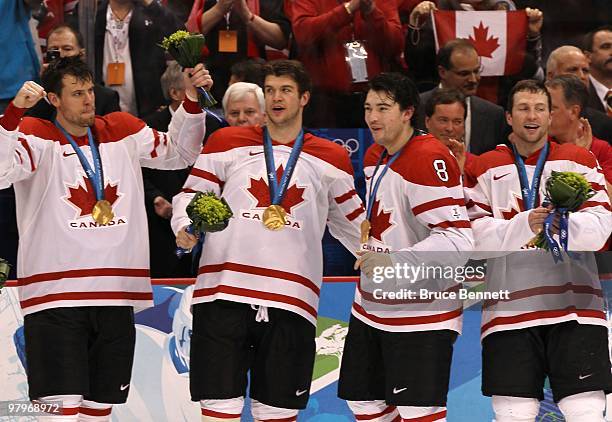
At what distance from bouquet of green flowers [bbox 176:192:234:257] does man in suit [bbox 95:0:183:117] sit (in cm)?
237

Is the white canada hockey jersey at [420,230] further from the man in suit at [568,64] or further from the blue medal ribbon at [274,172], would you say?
the man in suit at [568,64]

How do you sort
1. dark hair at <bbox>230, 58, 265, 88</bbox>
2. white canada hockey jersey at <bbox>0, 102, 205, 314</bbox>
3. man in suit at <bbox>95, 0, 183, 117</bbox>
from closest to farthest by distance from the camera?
white canada hockey jersey at <bbox>0, 102, 205, 314</bbox>
dark hair at <bbox>230, 58, 265, 88</bbox>
man in suit at <bbox>95, 0, 183, 117</bbox>

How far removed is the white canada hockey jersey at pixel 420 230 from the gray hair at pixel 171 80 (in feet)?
6.86

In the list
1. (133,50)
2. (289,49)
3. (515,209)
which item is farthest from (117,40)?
(515,209)

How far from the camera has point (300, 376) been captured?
5.20 metres

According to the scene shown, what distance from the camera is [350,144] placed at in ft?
22.7

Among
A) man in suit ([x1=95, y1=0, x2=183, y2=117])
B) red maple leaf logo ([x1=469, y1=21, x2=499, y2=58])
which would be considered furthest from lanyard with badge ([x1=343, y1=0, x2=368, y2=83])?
man in suit ([x1=95, y1=0, x2=183, y2=117])

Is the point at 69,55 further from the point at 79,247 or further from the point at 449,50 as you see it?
the point at 449,50

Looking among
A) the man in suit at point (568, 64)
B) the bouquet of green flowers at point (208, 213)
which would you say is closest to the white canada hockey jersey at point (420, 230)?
the bouquet of green flowers at point (208, 213)

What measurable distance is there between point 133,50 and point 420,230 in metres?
2.83

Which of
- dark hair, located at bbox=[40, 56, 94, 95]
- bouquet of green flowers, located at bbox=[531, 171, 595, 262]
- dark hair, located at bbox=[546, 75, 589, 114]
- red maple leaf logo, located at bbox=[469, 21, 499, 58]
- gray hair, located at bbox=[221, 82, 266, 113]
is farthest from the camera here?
red maple leaf logo, located at bbox=[469, 21, 499, 58]

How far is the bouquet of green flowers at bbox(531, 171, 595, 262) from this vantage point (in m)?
4.79

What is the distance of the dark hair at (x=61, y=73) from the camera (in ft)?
17.6

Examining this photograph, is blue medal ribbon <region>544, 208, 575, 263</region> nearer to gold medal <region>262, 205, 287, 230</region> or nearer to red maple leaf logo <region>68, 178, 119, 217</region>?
gold medal <region>262, 205, 287, 230</region>
